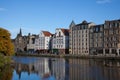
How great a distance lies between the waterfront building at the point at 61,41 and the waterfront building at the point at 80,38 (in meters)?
7.26

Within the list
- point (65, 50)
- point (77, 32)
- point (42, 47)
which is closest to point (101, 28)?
point (77, 32)

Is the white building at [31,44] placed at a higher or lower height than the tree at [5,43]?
higher

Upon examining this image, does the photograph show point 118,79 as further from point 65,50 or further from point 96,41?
point 65,50

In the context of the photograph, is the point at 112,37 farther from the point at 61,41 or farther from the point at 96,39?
the point at 61,41

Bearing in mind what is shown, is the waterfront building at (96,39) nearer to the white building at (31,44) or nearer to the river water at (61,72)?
the river water at (61,72)

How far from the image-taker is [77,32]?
12700 cm

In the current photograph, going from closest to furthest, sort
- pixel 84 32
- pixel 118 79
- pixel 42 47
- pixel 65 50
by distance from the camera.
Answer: pixel 118 79, pixel 84 32, pixel 65 50, pixel 42 47

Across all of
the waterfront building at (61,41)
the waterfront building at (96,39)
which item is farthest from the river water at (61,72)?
the waterfront building at (61,41)

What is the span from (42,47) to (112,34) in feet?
193

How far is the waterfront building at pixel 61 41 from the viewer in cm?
13650

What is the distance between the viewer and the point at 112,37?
350 feet

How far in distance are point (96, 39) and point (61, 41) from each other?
28.4 metres

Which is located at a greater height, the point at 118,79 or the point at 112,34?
the point at 112,34

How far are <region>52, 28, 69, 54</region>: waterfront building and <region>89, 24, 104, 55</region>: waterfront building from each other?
21495 millimetres
